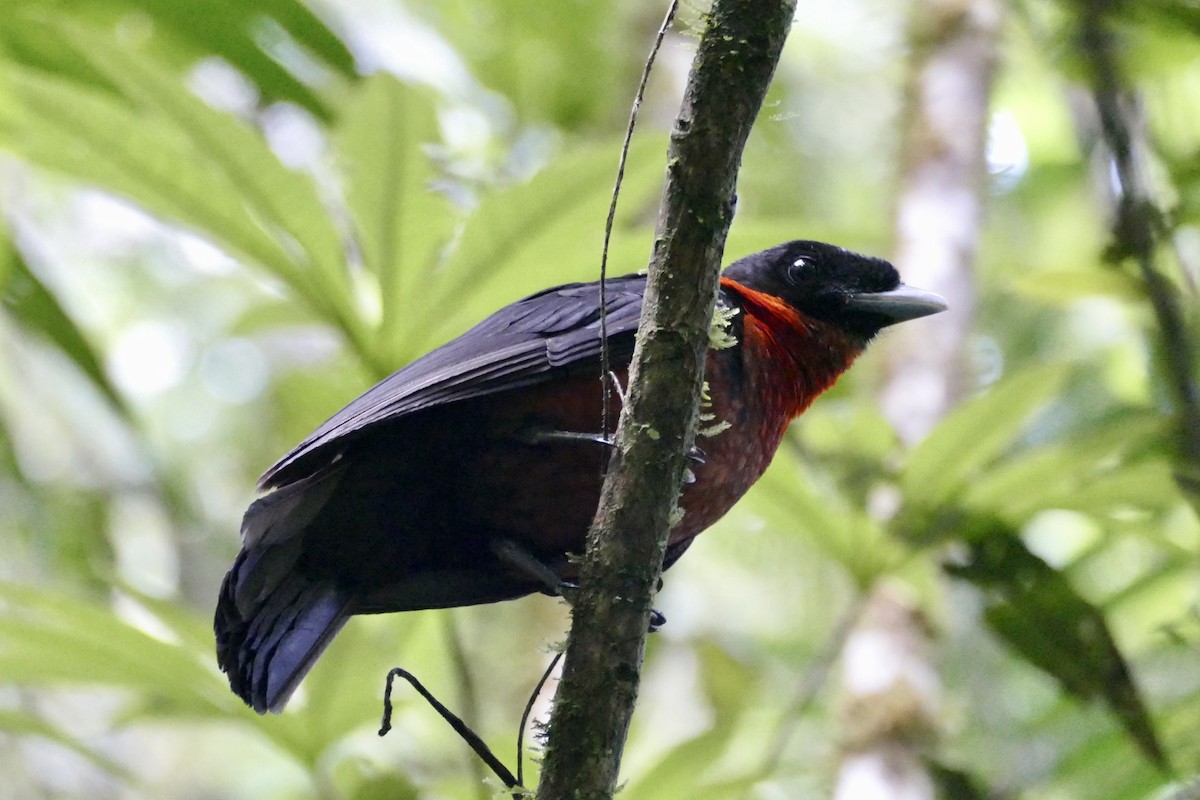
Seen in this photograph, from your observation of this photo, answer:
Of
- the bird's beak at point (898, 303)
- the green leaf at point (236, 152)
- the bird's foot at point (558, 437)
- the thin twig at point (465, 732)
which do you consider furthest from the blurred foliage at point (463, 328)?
the thin twig at point (465, 732)

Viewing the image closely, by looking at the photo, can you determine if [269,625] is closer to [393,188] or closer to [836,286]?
[393,188]

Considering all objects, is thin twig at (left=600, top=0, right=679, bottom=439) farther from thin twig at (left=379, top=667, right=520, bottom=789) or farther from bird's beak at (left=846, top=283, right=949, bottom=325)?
bird's beak at (left=846, top=283, right=949, bottom=325)

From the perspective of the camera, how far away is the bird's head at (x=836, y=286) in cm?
294

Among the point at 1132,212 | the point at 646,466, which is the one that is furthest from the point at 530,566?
the point at 1132,212

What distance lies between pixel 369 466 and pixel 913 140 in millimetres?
2458

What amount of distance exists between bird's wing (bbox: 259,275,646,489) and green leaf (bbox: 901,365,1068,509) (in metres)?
0.82

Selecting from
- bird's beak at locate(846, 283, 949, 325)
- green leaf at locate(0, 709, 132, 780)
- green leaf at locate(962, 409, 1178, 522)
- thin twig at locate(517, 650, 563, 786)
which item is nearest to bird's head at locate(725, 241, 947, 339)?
bird's beak at locate(846, 283, 949, 325)

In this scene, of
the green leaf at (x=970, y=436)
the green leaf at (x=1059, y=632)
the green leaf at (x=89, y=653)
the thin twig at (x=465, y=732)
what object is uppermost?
the green leaf at (x=970, y=436)

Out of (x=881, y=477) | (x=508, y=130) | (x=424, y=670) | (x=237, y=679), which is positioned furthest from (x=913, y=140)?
(x=237, y=679)

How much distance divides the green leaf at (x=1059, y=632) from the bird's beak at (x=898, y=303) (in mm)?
598

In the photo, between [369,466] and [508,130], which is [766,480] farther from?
[508,130]

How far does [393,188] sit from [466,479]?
2.16 feet

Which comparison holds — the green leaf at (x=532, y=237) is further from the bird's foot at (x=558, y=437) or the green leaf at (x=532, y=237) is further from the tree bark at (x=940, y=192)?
the tree bark at (x=940, y=192)

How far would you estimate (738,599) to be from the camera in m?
6.99
